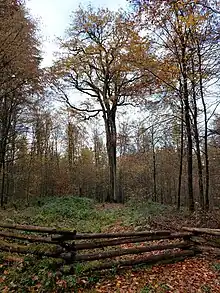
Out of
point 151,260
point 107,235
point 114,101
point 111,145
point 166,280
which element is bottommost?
point 166,280

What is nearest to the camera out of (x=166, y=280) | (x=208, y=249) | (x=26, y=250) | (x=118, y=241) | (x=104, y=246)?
(x=166, y=280)

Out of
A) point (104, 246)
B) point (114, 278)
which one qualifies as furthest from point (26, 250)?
point (114, 278)

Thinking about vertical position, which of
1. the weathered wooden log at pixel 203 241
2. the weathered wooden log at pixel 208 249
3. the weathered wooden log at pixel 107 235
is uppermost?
the weathered wooden log at pixel 107 235

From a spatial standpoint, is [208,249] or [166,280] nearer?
[166,280]

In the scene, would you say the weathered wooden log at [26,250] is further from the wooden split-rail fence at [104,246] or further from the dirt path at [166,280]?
the dirt path at [166,280]

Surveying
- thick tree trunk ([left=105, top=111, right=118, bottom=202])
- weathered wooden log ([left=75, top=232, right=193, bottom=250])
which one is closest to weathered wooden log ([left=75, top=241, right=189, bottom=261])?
weathered wooden log ([left=75, top=232, right=193, bottom=250])

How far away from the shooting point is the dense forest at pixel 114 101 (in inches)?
428

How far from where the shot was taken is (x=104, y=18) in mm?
18516

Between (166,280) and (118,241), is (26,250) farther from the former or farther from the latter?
(166,280)

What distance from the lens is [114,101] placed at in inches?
804

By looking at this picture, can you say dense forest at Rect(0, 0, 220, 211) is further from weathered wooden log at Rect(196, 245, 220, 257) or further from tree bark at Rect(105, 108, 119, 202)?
weathered wooden log at Rect(196, 245, 220, 257)

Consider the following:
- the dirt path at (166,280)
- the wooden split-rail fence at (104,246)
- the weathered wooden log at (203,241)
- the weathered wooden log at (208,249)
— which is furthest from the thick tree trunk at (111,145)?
the dirt path at (166,280)

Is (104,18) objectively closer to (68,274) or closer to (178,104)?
(178,104)

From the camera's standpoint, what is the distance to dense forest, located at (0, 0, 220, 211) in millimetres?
10883
